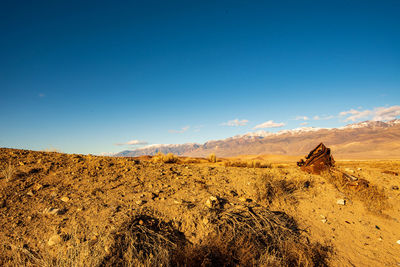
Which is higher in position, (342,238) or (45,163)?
(45,163)

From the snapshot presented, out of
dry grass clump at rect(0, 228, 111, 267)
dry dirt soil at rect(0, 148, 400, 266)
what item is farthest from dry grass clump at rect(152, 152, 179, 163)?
dry grass clump at rect(0, 228, 111, 267)

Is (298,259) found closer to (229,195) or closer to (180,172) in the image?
(229,195)

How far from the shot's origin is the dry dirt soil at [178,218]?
2715mm

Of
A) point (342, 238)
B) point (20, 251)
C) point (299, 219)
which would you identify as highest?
point (20, 251)

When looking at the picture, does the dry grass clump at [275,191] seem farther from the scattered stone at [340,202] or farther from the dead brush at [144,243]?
the dead brush at [144,243]

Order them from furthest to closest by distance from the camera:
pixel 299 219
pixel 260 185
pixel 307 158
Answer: pixel 307 158 < pixel 260 185 < pixel 299 219

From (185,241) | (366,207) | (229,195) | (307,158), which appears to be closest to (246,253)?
(185,241)

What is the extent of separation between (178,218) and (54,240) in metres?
1.81

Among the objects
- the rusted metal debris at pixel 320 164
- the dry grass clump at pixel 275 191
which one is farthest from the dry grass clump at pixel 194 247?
the rusted metal debris at pixel 320 164

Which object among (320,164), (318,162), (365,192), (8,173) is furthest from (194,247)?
(318,162)

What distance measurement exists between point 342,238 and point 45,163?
703cm

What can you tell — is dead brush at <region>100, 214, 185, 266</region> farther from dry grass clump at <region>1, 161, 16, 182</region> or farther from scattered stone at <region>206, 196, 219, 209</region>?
dry grass clump at <region>1, 161, 16, 182</region>

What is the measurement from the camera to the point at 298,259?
312 centimetres

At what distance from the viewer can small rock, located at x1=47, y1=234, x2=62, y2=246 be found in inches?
110
